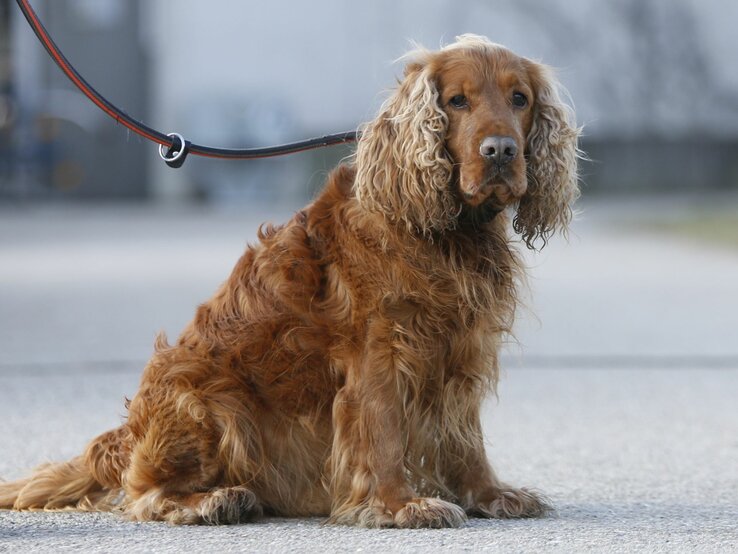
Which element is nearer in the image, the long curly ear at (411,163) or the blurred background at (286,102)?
the long curly ear at (411,163)

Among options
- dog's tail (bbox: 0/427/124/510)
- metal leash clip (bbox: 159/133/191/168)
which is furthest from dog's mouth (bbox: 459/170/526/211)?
dog's tail (bbox: 0/427/124/510)

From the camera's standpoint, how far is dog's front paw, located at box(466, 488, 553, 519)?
13.5ft

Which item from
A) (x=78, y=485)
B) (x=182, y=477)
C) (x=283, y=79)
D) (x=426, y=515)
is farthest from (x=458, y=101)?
(x=283, y=79)

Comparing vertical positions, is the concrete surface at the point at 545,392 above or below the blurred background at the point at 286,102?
below

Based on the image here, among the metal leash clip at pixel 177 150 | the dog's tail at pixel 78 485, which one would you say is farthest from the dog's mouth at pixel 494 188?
the dog's tail at pixel 78 485

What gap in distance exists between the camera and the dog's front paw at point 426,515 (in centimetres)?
388

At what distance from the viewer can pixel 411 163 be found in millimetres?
3916

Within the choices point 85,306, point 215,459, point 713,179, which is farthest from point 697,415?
point 713,179

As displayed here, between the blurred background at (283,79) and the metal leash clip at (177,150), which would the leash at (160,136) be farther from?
the blurred background at (283,79)

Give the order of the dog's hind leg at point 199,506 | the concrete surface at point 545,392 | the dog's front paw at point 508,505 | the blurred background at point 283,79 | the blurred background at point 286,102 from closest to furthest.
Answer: the concrete surface at point 545,392, the dog's hind leg at point 199,506, the dog's front paw at point 508,505, the blurred background at point 286,102, the blurred background at point 283,79

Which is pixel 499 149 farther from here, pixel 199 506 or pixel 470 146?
pixel 199 506

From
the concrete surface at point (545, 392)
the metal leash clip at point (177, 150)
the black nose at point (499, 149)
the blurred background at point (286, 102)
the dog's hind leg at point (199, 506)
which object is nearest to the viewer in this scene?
the black nose at point (499, 149)

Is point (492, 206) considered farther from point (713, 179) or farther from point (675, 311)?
point (713, 179)

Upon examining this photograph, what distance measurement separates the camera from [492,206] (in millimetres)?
3971
